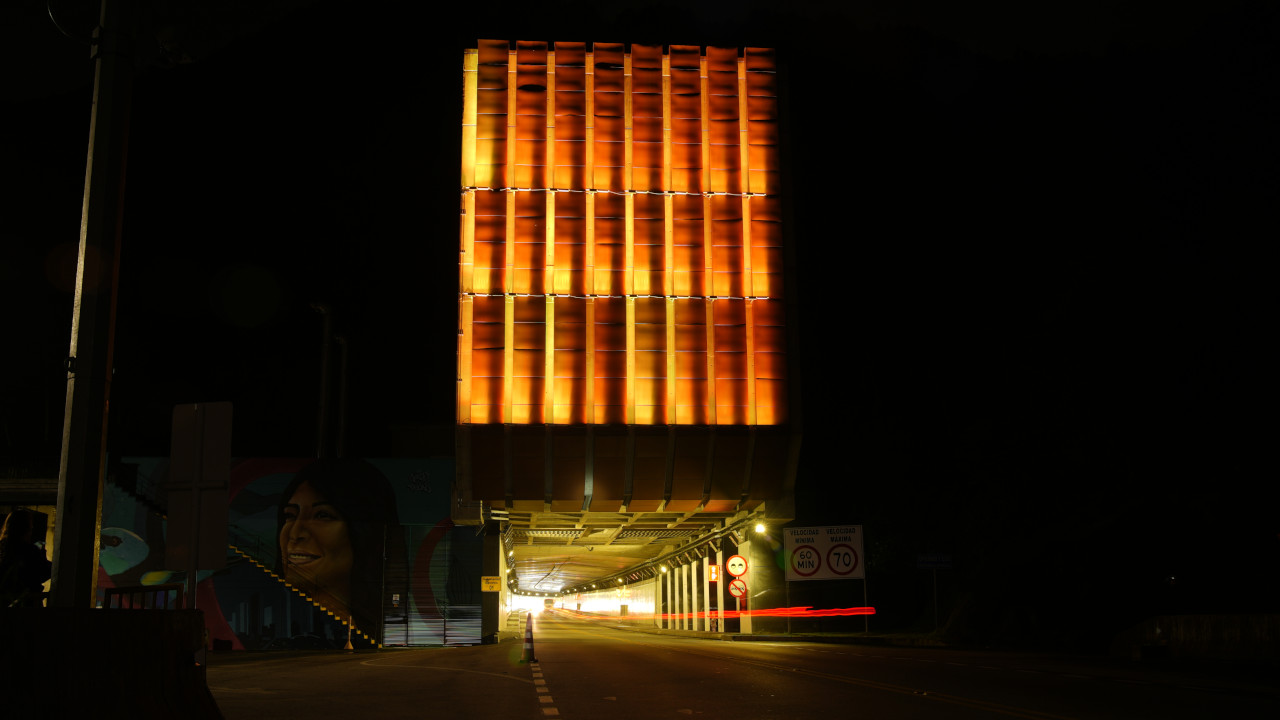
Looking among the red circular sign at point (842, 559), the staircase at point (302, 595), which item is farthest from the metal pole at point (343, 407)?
the red circular sign at point (842, 559)

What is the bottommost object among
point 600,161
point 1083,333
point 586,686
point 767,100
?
point 586,686

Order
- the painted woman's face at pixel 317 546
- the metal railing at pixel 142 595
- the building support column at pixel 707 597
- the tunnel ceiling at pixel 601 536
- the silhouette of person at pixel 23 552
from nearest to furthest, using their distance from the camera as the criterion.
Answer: the metal railing at pixel 142 595 < the silhouette of person at pixel 23 552 < the painted woman's face at pixel 317 546 < the tunnel ceiling at pixel 601 536 < the building support column at pixel 707 597

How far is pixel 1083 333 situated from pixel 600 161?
22.7 metres

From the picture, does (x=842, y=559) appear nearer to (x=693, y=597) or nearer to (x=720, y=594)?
(x=720, y=594)

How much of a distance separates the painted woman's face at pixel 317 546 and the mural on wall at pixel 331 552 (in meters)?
0.05

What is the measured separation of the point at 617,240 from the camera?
48500 millimetres

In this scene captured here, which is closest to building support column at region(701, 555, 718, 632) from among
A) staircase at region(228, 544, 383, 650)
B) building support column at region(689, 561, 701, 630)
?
building support column at region(689, 561, 701, 630)

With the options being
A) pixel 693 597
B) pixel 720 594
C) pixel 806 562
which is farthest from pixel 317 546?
pixel 693 597

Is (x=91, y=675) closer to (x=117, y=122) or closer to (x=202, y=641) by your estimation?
(x=202, y=641)

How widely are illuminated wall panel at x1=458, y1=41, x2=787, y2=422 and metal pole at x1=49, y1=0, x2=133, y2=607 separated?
38.7m

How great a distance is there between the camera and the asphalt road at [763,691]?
482 inches

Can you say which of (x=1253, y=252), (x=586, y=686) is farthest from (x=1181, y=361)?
(x=586, y=686)

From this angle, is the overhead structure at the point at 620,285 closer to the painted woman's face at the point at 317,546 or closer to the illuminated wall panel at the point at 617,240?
the illuminated wall panel at the point at 617,240

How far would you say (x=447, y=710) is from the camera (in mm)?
13000
